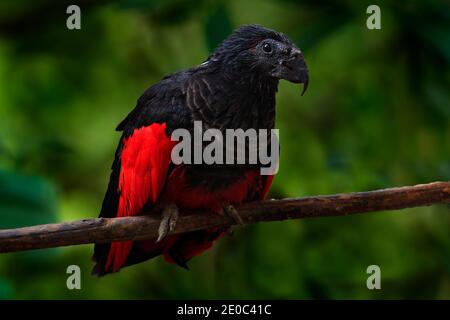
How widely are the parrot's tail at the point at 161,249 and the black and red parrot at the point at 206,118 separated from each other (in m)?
0.19

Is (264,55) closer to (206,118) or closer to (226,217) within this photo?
(206,118)

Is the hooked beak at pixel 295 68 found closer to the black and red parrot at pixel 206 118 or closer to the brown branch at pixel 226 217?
the black and red parrot at pixel 206 118

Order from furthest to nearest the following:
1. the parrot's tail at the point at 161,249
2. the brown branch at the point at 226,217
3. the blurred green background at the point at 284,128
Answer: the blurred green background at the point at 284,128, the parrot's tail at the point at 161,249, the brown branch at the point at 226,217

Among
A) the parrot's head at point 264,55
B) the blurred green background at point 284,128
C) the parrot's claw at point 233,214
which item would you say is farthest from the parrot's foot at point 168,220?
the blurred green background at point 284,128

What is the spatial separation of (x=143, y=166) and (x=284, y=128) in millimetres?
1297

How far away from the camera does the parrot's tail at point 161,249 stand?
254cm

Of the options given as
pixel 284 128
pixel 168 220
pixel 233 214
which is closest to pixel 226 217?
pixel 233 214


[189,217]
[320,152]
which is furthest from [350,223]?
[189,217]

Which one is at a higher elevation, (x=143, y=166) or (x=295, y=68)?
(x=295, y=68)

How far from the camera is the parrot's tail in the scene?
8.32ft

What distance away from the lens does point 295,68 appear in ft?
7.36
